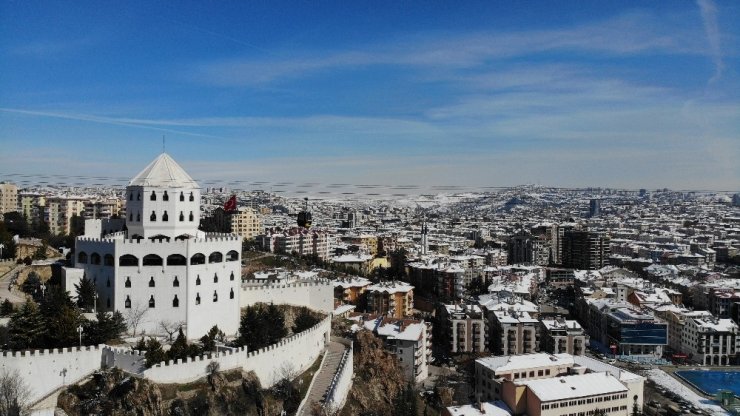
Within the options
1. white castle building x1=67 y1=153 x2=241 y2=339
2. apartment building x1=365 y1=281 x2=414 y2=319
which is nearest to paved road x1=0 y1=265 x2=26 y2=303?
white castle building x1=67 y1=153 x2=241 y2=339

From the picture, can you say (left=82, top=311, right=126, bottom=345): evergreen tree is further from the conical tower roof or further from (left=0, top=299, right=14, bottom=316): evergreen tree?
the conical tower roof

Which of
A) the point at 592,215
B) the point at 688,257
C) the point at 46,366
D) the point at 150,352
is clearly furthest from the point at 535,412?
the point at 592,215

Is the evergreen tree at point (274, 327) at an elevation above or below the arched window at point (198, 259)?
below

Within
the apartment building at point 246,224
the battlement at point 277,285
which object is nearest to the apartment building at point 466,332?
the battlement at point 277,285

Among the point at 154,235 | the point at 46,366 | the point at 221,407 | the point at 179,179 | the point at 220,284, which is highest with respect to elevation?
the point at 179,179

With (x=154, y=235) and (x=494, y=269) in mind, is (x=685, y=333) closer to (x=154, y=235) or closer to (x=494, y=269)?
(x=494, y=269)

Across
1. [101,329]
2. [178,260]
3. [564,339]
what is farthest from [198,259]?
[564,339]

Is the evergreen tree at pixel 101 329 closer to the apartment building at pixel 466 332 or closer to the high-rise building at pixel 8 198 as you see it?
the apartment building at pixel 466 332

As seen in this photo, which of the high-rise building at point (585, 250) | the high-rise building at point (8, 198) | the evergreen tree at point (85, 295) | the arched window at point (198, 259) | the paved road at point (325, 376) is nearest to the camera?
the paved road at point (325, 376)
